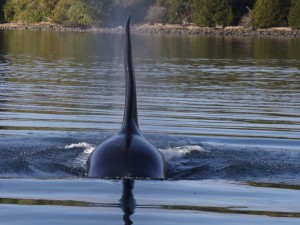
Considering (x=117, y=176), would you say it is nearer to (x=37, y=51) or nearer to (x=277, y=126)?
(x=277, y=126)

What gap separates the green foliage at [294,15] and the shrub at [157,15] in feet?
47.5

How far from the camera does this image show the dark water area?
44.7 ft

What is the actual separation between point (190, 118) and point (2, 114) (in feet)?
13.0

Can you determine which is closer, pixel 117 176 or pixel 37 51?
pixel 117 176

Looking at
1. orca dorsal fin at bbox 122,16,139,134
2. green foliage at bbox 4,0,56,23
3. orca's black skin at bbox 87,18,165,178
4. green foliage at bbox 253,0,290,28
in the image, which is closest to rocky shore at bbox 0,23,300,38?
green foliage at bbox 253,0,290,28

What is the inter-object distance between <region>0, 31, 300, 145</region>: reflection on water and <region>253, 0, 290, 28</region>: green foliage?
50.8 m

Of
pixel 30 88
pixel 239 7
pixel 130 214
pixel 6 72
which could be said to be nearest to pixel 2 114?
pixel 30 88

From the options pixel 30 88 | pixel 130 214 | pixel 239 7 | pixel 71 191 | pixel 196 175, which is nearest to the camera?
pixel 130 214

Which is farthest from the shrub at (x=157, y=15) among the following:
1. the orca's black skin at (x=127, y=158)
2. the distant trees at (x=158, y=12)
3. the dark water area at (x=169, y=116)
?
the orca's black skin at (x=127, y=158)

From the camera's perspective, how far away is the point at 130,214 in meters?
10.1

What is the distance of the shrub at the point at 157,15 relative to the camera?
340 ft

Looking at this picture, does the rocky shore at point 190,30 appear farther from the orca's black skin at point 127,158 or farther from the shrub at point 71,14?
the orca's black skin at point 127,158

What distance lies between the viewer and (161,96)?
25.7 meters

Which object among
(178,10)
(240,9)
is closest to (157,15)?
(178,10)
